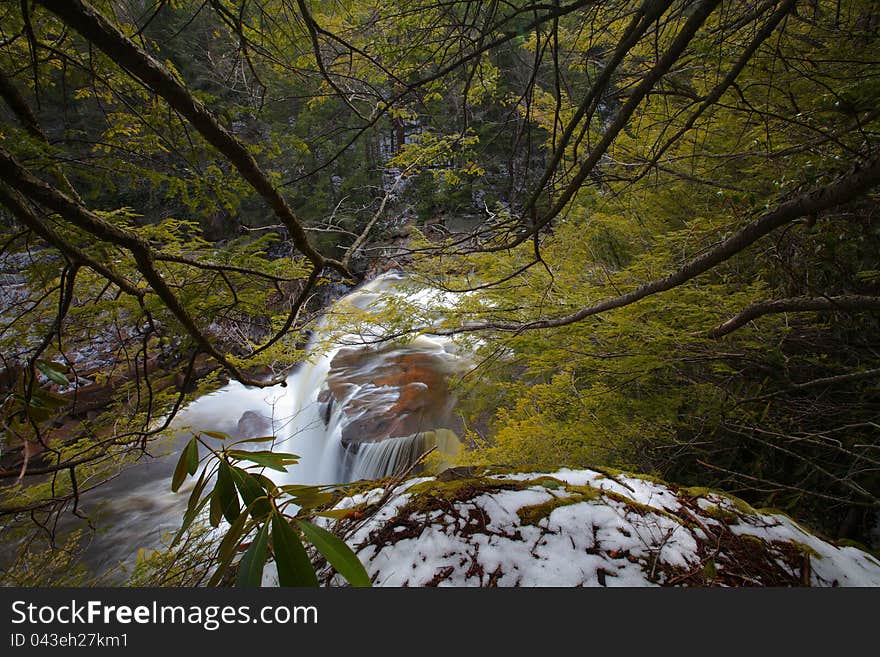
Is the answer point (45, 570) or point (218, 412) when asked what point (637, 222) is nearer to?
point (45, 570)

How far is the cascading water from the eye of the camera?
512cm

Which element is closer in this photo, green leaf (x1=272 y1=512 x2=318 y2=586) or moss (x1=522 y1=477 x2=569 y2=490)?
green leaf (x1=272 y1=512 x2=318 y2=586)

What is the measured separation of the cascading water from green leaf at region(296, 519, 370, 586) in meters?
3.01

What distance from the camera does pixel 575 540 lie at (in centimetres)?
124

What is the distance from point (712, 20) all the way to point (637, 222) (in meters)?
2.15

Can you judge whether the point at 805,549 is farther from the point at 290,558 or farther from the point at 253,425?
the point at 253,425

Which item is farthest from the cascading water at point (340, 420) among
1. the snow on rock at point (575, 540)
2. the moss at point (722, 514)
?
the moss at point (722, 514)

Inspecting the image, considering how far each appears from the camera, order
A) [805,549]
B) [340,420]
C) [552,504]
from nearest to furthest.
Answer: [805,549] → [552,504] → [340,420]

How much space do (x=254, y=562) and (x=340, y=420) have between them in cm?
609

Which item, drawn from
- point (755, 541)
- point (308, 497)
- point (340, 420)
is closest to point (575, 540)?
point (755, 541)

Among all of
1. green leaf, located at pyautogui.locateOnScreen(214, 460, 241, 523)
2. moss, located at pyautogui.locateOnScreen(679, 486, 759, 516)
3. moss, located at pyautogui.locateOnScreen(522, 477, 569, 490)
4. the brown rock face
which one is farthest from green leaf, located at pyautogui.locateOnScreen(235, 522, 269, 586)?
the brown rock face

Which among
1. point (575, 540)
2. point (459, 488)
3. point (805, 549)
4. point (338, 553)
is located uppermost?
point (338, 553)

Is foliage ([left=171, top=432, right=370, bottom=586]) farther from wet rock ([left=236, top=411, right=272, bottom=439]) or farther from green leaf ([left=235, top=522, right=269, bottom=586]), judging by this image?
wet rock ([left=236, top=411, right=272, bottom=439])

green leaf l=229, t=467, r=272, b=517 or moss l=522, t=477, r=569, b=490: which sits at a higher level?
green leaf l=229, t=467, r=272, b=517
